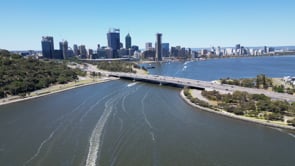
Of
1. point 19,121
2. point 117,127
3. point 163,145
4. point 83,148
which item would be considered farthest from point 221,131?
point 19,121

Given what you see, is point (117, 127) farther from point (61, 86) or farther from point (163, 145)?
point (61, 86)

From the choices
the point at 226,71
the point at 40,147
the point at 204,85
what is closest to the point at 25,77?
the point at 40,147

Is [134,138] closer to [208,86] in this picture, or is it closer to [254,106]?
[254,106]

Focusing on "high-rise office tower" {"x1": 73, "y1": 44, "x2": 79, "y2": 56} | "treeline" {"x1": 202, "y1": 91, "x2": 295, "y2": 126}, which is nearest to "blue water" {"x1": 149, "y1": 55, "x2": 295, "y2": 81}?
"treeline" {"x1": 202, "y1": 91, "x2": 295, "y2": 126}

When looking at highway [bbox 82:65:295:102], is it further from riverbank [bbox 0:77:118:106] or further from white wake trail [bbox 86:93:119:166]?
white wake trail [bbox 86:93:119:166]

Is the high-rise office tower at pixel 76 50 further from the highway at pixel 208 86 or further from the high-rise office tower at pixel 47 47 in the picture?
the highway at pixel 208 86

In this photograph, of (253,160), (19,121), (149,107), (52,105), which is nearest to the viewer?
(253,160)

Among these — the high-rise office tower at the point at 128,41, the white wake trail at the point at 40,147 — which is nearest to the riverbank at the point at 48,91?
the white wake trail at the point at 40,147
